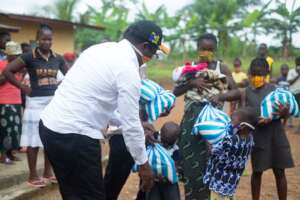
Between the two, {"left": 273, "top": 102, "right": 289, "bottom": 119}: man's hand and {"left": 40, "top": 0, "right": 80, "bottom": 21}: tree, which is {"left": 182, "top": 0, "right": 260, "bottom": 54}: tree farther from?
{"left": 273, "top": 102, "right": 289, "bottom": 119}: man's hand

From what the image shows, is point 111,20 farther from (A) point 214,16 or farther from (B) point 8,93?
(B) point 8,93

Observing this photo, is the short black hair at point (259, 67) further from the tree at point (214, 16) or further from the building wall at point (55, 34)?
the tree at point (214, 16)

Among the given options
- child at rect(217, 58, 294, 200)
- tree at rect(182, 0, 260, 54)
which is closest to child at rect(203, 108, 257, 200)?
child at rect(217, 58, 294, 200)

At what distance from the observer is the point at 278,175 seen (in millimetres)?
4422

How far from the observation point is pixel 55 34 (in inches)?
638

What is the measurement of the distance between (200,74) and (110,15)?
2390cm

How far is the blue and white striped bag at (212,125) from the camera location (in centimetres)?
380

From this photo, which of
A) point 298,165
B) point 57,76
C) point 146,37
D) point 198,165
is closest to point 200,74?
point 198,165

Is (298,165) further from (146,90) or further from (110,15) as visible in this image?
(110,15)

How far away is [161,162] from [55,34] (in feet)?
42.8

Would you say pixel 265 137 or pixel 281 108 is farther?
pixel 265 137

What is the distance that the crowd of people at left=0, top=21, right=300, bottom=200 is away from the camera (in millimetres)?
2943

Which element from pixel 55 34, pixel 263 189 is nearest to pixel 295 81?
pixel 263 189

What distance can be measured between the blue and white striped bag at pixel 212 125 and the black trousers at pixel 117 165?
2.02 ft
